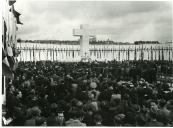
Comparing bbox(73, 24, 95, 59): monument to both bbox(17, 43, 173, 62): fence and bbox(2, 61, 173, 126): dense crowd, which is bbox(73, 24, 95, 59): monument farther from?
bbox(2, 61, 173, 126): dense crowd

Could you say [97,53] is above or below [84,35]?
below

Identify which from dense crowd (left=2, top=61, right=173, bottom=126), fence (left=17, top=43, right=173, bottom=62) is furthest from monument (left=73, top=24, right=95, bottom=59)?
dense crowd (left=2, top=61, right=173, bottom=126)

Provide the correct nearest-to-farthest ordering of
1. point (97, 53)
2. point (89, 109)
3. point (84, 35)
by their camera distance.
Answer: point (89, 109)
point (84, 35)
point (97, 53)

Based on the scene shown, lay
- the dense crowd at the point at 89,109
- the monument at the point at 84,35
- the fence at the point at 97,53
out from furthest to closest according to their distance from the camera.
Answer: the fence at the point at 97,53, the monument at the point at 84,35, the dense crowd at the point at 89,109

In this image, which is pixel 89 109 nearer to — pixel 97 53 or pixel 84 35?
pixel 84 35

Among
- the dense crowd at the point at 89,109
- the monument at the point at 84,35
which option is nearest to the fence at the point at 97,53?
the monument at the point at 84,35

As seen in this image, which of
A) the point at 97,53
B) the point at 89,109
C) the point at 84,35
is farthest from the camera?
the point at 97,53

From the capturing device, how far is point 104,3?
33.2 ft

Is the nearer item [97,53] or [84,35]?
[84,35]

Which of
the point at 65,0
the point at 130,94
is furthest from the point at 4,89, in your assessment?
the point at 130,94

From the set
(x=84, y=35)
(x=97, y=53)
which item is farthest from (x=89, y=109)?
(x=97, y=53)

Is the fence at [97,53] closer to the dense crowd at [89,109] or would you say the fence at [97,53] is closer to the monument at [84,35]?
the monument at [84,35]

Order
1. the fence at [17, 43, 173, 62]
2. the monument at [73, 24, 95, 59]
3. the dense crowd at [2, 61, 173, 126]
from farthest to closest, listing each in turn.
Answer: the fence at [17, 43, 173, 62], the monument at [73, 24, 95, 59], the dense crowd at [2, 61, 173, 126]

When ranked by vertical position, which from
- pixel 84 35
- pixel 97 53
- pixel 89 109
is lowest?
pixel 89 109
